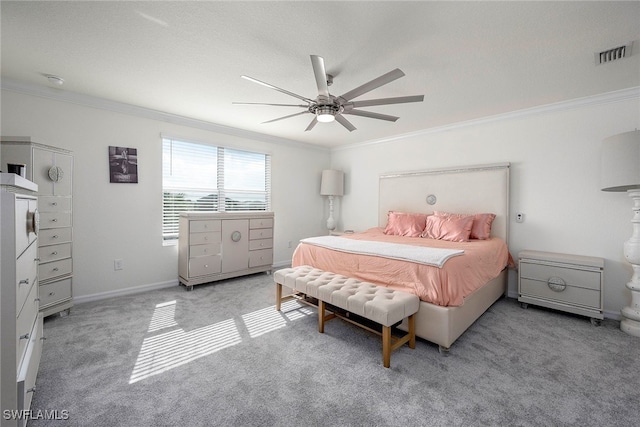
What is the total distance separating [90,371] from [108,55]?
8.06 feet

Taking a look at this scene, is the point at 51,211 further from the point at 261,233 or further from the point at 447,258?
the point at 447,258

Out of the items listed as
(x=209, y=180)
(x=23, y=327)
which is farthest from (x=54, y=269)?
(x=209, y=180)

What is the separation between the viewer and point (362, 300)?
2.06 meters

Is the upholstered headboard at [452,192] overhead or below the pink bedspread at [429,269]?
overhead

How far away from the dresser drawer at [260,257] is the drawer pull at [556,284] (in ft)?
12.0

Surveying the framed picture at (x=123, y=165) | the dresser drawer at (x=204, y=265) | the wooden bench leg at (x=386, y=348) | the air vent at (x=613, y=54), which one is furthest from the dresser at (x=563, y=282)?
the framed picture at (x=123, y=165)

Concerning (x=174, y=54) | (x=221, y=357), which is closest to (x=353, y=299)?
(x=221, y=357)

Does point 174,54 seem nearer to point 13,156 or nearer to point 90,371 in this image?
point 13,156

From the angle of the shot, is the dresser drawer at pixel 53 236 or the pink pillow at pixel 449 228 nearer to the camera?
the dresser drawer at pixel 53 236

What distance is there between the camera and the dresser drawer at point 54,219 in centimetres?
248

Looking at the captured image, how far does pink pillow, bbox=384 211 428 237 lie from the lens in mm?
3887

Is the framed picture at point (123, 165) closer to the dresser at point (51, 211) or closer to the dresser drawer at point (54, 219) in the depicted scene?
the dresser at point (51, 211)

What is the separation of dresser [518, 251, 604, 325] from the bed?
262 mm

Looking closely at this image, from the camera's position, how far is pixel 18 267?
3.93 feet
